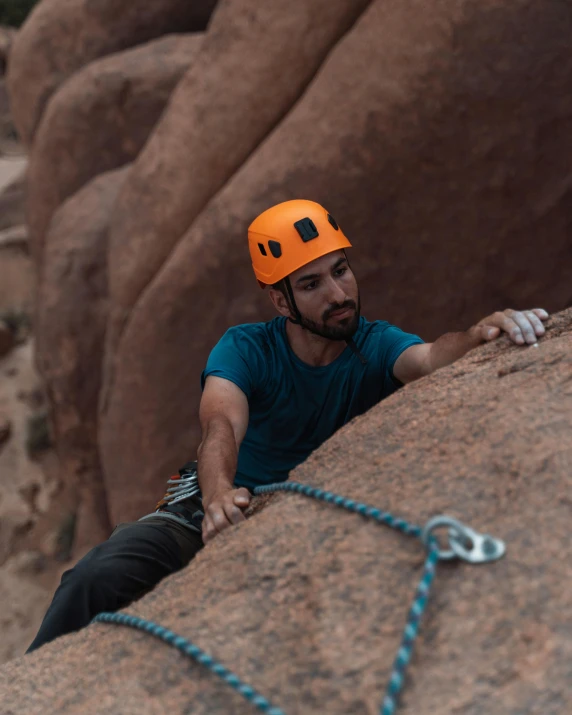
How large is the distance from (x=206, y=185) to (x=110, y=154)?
2450 mm

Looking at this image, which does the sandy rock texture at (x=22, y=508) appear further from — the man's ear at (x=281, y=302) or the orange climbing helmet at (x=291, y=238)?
the orange climbing helmet at (x=291, y=238)

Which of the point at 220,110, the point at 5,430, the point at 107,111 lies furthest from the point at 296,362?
the point at 5,430

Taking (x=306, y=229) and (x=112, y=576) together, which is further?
(x=306, y=229)

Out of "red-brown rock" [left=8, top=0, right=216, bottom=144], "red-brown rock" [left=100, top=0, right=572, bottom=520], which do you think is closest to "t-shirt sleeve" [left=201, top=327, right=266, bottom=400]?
"red-brown rock" [left=100, top=0, right=572, bottom=520]

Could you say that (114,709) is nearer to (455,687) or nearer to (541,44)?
(455,687)

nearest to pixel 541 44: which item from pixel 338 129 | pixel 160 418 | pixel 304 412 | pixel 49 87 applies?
pixel 338 129

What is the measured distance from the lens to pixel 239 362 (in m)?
2.86

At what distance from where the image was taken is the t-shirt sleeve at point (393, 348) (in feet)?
9.55

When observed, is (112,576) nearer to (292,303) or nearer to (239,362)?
(239,362)

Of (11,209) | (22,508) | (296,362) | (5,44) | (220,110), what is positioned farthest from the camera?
(5,44)

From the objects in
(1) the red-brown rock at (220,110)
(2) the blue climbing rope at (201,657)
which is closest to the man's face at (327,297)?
(2) the blue climbing rope at (201,657)

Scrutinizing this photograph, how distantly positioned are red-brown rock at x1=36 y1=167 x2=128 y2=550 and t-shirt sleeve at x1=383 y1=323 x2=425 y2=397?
435 cm

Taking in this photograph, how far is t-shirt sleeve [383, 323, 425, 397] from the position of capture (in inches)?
115

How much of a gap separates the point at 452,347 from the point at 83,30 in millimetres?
6847
